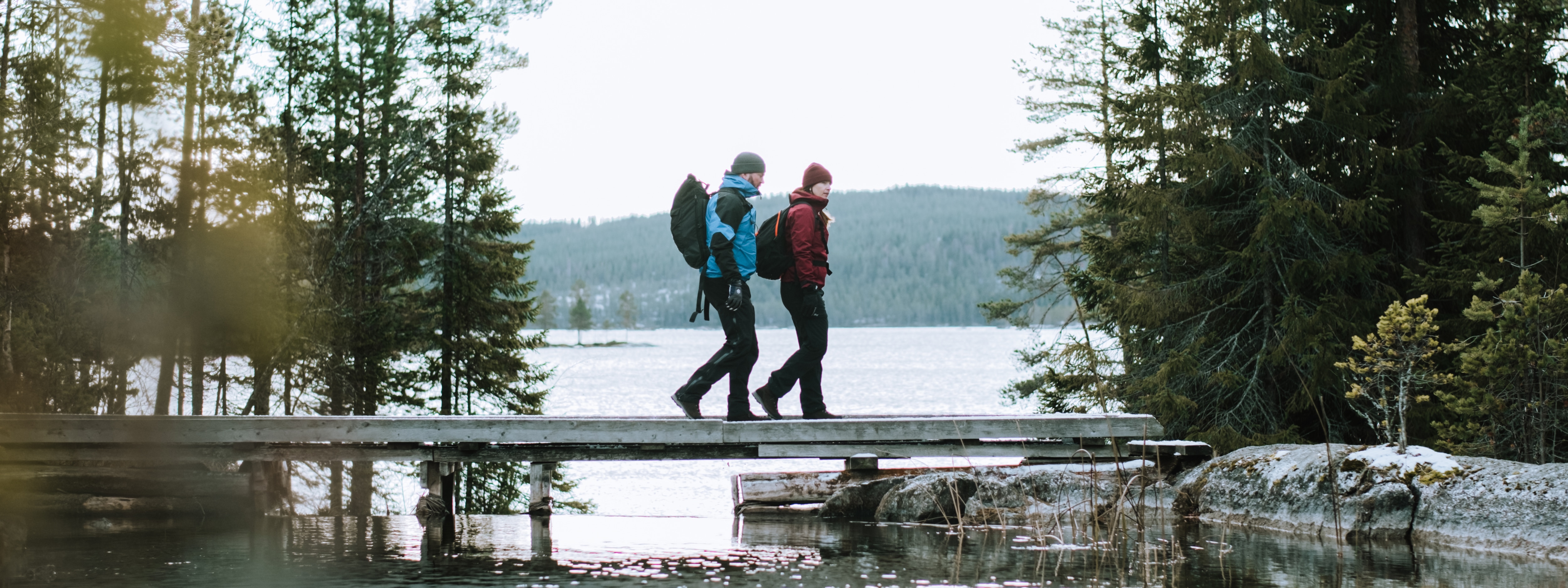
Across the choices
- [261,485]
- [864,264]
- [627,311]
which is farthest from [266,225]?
[864,264]

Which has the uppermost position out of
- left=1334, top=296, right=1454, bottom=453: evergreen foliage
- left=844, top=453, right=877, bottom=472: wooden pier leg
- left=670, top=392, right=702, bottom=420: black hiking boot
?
left=1334, top=296, right=1454, bottom=453: evergreen foliage

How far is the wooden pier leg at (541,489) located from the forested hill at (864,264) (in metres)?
155

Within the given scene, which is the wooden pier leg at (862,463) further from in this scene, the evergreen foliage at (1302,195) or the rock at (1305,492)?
the evergreen foliage at (1302,195)

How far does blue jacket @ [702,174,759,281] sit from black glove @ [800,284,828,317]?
1.41 feet

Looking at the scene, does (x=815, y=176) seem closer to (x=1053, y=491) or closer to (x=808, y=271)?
(x=808, y=271)

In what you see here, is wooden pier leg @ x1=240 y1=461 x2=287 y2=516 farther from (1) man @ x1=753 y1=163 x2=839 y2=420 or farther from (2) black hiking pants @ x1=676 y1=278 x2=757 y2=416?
(1) man @ x1=753 y1=163 x2=839 y2=420

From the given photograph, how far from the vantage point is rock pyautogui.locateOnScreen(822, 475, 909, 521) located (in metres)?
9.66

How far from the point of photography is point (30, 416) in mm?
3564

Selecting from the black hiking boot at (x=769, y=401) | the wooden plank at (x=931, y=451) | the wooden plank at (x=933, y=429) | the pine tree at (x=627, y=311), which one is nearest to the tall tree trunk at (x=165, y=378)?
the wooden plank at (x=933, y=429)

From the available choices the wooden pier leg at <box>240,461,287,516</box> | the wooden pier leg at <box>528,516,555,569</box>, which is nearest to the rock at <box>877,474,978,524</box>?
the wooden pier leg at <box>528,516,555,569</box>

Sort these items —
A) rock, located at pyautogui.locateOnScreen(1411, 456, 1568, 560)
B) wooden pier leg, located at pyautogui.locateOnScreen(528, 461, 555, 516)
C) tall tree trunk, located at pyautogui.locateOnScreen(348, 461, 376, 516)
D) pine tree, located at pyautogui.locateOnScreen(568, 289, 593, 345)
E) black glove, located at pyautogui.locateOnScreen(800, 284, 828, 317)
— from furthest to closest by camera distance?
pine tree, located at pyautogui.locateOnScreen(568, 289, 593, 345) → tall tree trunk, located at pyautogui.locateOnScreen(348, 461, 376, 516) → wooden pier leg, located at pyautogui.locateOnScreen(528, 461, 555, 516) → black glove, located at pyautogui.locateOnScreen(800, 284, 828, 317) → rock, located at pyautogui.locateOnScreen(1411, 456, 1568, 560)

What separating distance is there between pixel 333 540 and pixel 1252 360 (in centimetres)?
998

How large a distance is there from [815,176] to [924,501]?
2708 millimetres

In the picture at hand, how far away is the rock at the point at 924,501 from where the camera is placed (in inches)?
364
